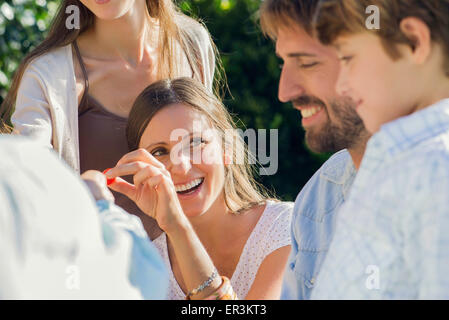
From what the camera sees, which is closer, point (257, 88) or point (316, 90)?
point (316, 90)

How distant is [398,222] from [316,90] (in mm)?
783

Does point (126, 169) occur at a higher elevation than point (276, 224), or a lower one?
higher

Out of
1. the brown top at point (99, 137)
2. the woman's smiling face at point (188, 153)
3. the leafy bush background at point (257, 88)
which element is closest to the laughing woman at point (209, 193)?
the woman's smiling face at point (188, 153)

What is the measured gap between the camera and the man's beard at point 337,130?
214cm

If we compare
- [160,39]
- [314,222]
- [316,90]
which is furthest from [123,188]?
[160,39]

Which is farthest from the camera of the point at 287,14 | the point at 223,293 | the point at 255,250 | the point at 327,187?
the point at 255,250

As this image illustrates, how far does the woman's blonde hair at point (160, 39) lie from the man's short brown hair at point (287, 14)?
1.13m

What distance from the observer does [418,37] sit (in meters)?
1.71

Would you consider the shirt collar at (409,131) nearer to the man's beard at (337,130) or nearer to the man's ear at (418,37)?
the man's ear at (418,37)

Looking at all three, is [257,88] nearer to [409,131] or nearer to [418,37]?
[418,37]

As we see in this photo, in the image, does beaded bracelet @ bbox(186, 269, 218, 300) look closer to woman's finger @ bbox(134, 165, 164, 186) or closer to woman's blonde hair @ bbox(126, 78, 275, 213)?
woman's finger @ bbox(134, 165, 164, 186)
